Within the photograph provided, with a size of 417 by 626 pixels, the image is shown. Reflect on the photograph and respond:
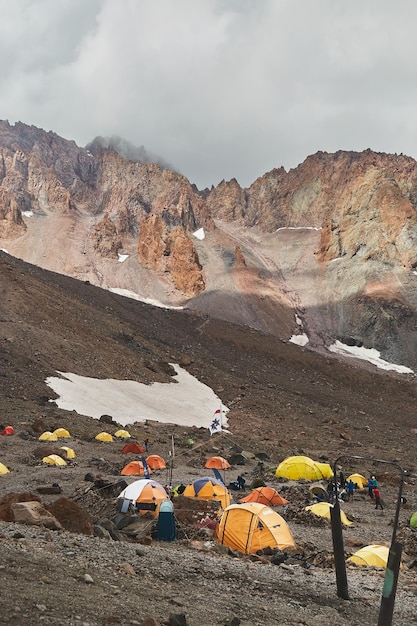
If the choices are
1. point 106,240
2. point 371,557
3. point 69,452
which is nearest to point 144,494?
point 371,557

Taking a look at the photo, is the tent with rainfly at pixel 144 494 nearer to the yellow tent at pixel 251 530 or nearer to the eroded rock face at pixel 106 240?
the yellow tent at pixel 251 530

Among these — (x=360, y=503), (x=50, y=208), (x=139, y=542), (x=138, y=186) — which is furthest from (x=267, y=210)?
(x=139, y=542)

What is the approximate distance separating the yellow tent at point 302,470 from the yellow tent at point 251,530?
45.8 ft

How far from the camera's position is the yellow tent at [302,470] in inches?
1115

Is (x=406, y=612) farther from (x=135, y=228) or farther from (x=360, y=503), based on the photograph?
(x=135, y=228)

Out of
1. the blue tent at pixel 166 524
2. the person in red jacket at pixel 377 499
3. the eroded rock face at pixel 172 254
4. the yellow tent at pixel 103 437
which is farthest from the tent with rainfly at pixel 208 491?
the eroded rock face at pixel 172 254

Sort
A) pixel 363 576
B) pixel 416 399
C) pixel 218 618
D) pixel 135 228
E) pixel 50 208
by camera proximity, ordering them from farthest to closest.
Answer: pixel 50 208 < pixel 135 228 < pixel 416 399 < pixel 363 576 < pixel 218 618

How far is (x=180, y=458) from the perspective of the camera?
31.9m

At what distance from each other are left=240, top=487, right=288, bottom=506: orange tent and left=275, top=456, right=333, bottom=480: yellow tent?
6.87m

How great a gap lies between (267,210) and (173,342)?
10711cm

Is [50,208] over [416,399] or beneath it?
over

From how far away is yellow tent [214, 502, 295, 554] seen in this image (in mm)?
14156

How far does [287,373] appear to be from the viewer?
214ft

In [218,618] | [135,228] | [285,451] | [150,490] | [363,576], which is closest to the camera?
[218,618]
